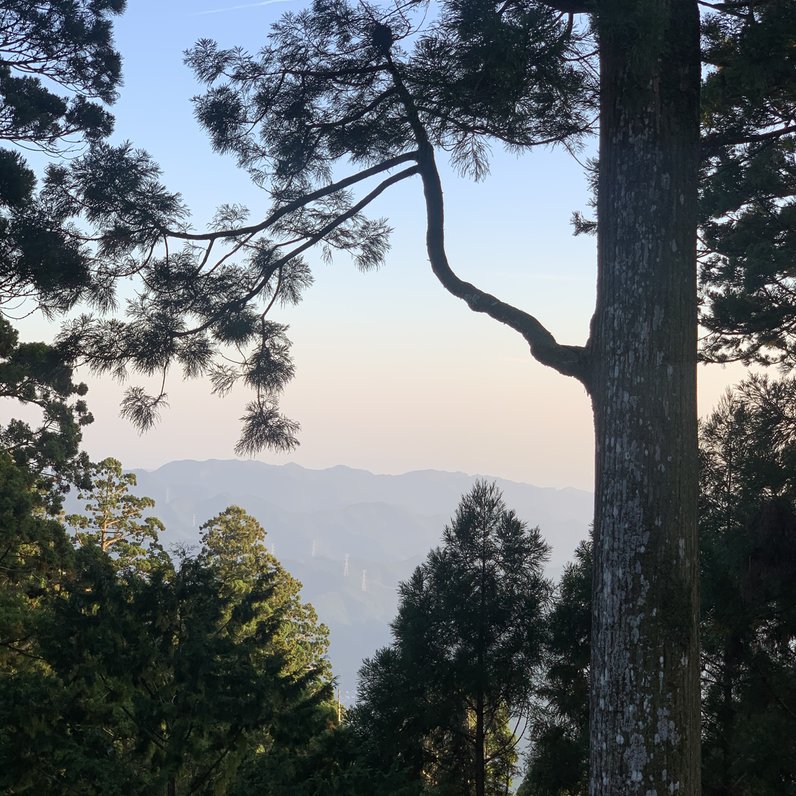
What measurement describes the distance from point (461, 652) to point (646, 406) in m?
5.55

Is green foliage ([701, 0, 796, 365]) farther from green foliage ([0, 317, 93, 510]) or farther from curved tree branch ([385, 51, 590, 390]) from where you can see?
green foliage ([0, 317, 93, 510])

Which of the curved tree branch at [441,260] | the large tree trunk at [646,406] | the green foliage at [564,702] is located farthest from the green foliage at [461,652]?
the large tree trunk at [646,406]

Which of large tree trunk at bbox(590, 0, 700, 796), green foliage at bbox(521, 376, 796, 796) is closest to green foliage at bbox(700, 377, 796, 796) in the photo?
green foliage at bbox(521, 376, 796, 796)

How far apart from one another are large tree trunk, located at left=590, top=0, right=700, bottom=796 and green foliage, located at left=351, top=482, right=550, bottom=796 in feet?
16.2

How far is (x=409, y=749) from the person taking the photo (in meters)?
8.66

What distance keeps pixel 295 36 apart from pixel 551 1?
1929 millimetres

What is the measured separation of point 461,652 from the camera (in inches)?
352

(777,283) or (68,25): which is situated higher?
(68,25)

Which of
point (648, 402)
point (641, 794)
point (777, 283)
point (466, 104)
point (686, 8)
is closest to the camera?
point (641, 794)

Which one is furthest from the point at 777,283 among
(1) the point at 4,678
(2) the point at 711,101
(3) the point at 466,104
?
(1) the point at 4,678

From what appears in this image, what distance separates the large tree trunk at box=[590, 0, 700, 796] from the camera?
387 centimetres

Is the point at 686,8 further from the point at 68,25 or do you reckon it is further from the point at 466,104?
the point at 68,25

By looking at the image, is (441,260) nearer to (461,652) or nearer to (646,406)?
(646,406)

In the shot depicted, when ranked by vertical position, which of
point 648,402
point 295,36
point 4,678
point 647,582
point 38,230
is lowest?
point 4,678
